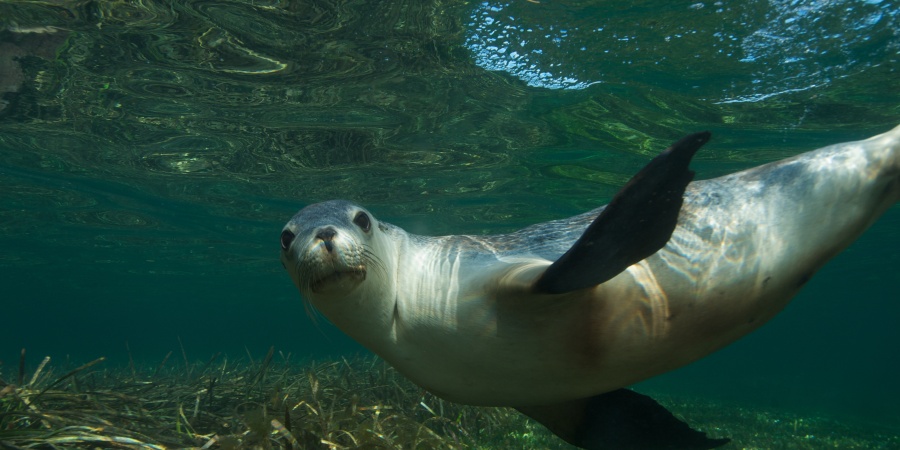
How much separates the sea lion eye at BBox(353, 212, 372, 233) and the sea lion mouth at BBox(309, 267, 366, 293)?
1.39 ft

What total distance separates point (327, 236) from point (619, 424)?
6.45ft

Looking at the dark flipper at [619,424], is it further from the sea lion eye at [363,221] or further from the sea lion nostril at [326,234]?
the sea lion nostril at [326,234]

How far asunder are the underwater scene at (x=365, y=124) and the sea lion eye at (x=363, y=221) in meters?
0.63

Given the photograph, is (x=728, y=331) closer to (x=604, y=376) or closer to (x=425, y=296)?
(x=604, y=376)

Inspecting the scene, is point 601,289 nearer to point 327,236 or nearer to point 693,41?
point 327,236

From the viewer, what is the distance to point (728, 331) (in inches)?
95.1

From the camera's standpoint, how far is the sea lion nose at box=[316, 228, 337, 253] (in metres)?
2.21

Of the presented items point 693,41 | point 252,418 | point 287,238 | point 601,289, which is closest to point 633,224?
point 601,289

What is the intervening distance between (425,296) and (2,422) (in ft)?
8.90

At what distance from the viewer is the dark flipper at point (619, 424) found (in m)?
2.73

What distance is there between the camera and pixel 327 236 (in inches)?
88.5

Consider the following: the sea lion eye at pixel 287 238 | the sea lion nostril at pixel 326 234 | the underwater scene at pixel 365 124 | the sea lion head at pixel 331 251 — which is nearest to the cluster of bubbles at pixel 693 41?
the underwater scene at pixel 365 124

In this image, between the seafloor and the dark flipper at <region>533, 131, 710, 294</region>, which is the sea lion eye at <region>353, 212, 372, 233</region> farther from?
the seafloor

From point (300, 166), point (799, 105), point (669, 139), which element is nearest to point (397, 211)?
point (300, 166)
